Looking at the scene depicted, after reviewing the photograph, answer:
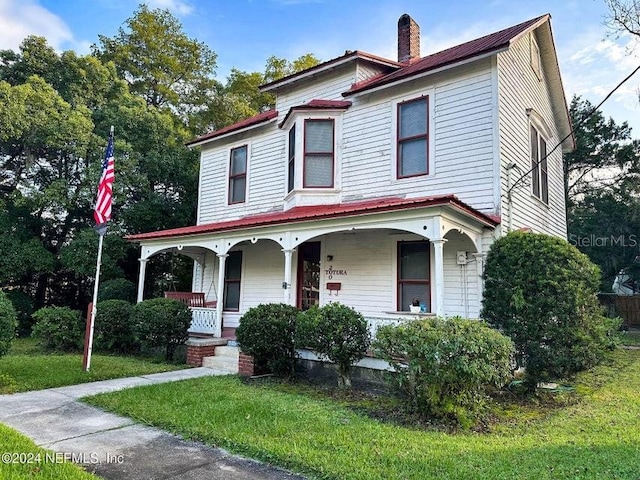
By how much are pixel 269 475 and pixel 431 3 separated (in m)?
12.2

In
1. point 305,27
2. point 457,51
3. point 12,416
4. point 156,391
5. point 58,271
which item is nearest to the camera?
point 12,416

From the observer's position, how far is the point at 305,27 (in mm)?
14531

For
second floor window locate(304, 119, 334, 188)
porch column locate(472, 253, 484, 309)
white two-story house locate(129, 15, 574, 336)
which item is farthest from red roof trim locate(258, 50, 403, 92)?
porch column locate(472, 253, 484, 309)

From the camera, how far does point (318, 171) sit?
11219mm

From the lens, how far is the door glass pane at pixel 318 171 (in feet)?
36.6

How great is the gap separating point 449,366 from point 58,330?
10.3 metres

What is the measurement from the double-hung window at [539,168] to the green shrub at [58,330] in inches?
479

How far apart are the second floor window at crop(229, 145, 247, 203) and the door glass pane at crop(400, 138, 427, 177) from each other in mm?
5293

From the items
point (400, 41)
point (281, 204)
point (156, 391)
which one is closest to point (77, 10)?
point (281, 204)

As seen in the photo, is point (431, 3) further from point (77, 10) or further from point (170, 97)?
point (170, 97)

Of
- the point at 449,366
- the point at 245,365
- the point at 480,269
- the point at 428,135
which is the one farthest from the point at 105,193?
the point at 480,269

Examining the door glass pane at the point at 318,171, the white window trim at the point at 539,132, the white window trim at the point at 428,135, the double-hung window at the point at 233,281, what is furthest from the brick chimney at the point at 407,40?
the double-hung window at the point at 233,281

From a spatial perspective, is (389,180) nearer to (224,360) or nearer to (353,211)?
(353,211)

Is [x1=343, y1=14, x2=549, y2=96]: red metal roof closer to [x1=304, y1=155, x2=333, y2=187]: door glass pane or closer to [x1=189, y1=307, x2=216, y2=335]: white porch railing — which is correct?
[x1=304, y1=155, x2=333, y2=187]: door glass pane
